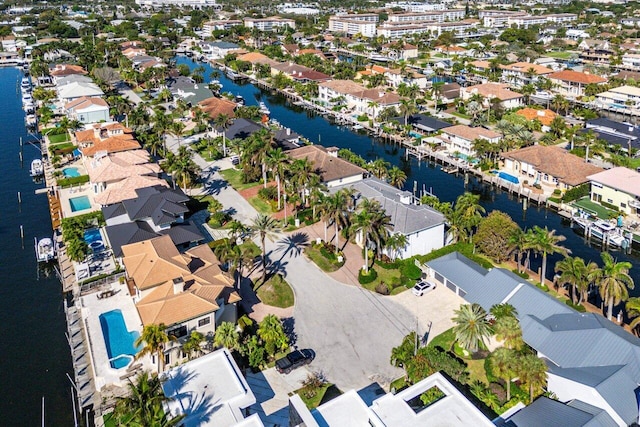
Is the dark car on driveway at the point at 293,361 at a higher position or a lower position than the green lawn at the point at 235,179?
lower

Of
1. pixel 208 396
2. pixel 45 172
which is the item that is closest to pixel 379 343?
pixel 208 396

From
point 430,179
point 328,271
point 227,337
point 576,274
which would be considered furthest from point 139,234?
point 430,179

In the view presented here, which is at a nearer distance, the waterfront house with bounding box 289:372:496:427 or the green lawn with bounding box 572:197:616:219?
the waterfront house with bounding box 289:372:496:427

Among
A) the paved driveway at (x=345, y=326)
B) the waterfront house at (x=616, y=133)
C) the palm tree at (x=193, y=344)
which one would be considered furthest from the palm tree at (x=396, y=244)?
the waterfront house at (x=616, y=133)

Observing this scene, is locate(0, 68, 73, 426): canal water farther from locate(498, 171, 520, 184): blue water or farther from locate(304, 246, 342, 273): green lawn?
locate(498, 171, 520, 184): blue water

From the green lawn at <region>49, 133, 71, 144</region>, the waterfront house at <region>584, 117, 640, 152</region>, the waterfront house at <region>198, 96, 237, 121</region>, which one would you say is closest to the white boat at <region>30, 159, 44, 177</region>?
the green lawn at <region>49, 133, 71, 144</region>

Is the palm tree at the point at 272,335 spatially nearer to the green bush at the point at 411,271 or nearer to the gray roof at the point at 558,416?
the green bush at the point at 411,271
